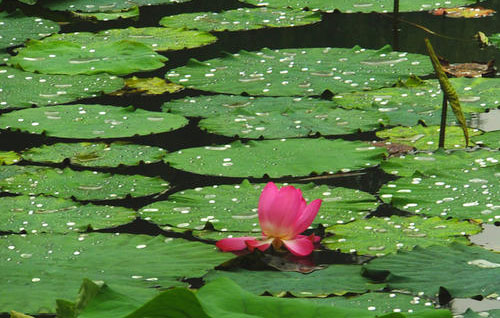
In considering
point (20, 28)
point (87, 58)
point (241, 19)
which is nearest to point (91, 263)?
point (87, 58)

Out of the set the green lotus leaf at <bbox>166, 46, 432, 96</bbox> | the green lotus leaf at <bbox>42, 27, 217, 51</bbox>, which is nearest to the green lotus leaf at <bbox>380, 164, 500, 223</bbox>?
the green lotus leaf at <bbox>166, 46, 432, 96</bbox>

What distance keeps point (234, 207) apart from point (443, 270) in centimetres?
71

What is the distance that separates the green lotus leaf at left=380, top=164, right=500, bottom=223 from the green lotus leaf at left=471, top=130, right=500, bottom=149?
0.30m

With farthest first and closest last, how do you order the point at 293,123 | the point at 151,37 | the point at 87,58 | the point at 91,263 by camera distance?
1. the point at 151,37
2. the point at 87,58
3. the point at 293,123
4. the point at 91,263

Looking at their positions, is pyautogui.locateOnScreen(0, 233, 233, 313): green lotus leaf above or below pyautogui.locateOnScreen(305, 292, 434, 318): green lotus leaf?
below

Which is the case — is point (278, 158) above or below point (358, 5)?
below

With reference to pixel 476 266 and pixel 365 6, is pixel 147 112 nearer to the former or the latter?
pixel 476 266

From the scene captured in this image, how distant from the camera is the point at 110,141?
133 inches

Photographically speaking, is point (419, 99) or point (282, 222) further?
point (419, 99)

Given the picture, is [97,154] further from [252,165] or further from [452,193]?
[452,193]

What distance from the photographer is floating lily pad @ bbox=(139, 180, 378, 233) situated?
2562 millimetres

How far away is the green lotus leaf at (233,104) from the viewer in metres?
3.60

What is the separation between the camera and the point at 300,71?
410 cm

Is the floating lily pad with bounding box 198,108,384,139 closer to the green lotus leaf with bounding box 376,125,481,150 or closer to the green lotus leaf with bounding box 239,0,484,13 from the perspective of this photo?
the green lotus leaf with bounding box 376,125,481,150
